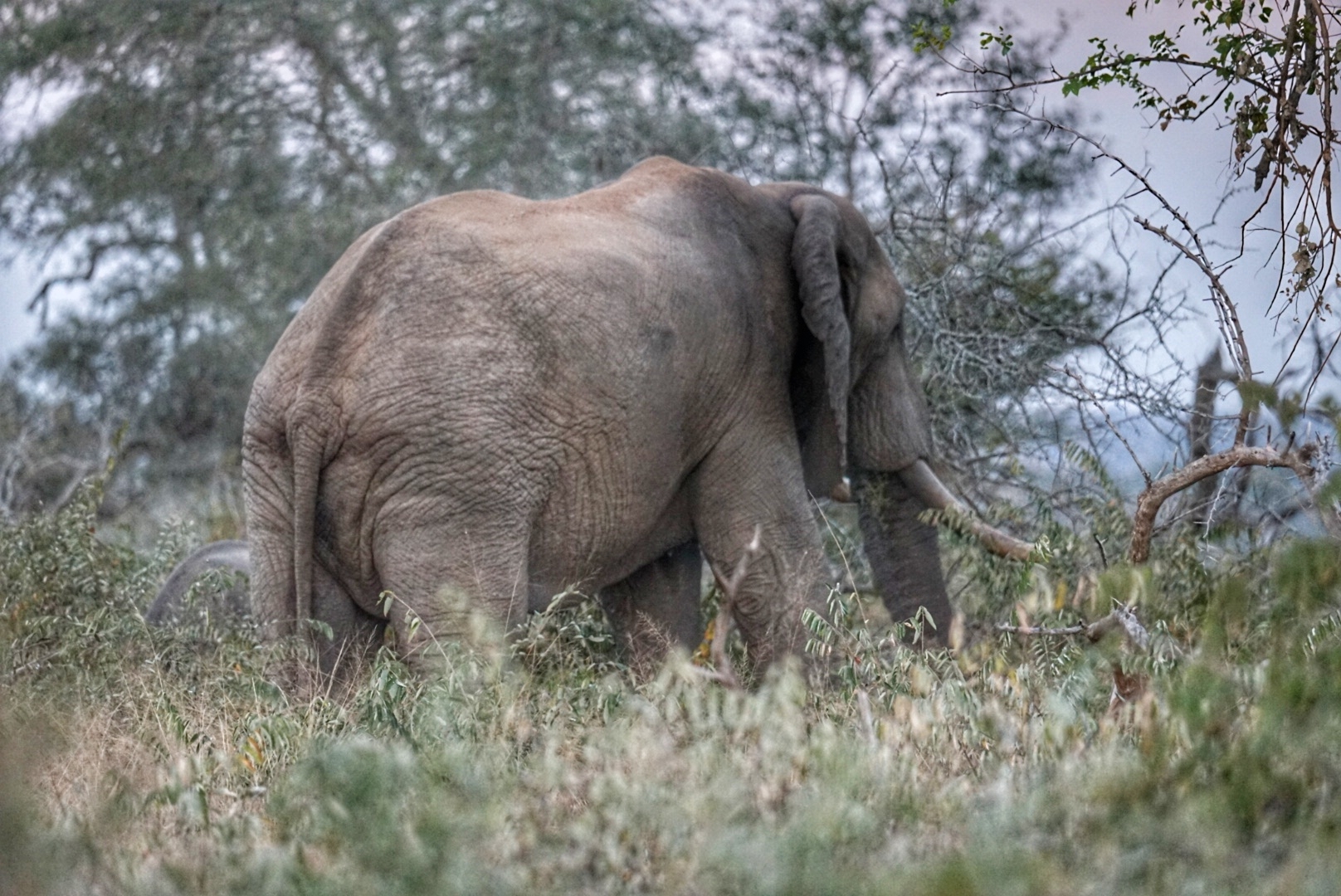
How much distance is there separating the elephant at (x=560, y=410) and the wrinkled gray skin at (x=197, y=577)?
1.35 m

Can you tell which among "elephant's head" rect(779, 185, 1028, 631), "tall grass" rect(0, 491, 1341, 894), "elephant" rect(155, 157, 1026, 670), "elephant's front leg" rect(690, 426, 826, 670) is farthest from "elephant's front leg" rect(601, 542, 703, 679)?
"tall grass" rect(0, 491, 1341, 894)

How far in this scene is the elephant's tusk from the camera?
21.3 ft

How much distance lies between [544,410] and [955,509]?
1.94 meters

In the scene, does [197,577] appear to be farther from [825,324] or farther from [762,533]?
[825,324]

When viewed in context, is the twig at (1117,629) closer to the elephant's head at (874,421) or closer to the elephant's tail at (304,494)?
the elephant's head at (874,421)

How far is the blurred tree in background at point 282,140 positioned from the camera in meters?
9.63

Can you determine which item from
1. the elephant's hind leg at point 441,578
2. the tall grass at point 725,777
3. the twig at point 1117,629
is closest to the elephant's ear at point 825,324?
the tall grass at point 725,777

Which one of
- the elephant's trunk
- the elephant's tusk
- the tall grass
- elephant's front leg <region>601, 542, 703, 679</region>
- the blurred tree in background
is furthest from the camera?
the blurred tree in background

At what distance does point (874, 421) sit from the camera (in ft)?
23.0

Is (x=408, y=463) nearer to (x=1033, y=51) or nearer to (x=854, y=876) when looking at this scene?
(x=854, y=876)

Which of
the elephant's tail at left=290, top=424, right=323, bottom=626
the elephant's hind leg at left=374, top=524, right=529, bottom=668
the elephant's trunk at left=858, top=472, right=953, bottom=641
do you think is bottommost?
the elephant's trunk at left=858, top=472, right=953, bottom=641

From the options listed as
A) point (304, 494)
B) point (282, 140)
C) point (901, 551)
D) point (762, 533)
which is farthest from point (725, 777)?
point (282, 140)

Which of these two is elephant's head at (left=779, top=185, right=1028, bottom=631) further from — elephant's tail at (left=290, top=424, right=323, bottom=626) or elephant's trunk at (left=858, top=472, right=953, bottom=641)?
elephant's tail at (left=290, top=424, right=323, bottom=626)

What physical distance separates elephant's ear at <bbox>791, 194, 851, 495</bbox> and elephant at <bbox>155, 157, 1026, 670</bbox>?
1 centimetres
